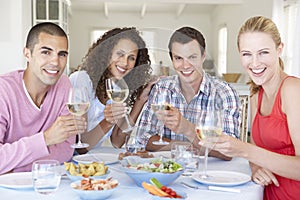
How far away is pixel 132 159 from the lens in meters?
1.47

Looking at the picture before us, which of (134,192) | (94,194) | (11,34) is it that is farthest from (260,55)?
(11,34)

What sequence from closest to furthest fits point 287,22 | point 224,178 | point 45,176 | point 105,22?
point 45,176 < point 224,178 < point 287,22 < point 105,22

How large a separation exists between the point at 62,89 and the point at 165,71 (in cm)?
47

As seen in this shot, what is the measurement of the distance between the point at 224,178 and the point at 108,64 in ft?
2.19

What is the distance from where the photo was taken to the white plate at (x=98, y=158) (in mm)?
1658

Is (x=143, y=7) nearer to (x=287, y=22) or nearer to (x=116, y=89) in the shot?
(x=287, y=22)

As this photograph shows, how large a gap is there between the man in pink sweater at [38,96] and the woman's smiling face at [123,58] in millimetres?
221

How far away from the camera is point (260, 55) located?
1548mm

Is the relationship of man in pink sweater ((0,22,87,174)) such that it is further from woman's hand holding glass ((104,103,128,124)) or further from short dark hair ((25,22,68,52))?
woman's hand holding glass ((104,103,128,124))

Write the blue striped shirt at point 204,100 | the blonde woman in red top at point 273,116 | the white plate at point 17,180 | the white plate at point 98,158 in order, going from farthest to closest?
the blue striped shirt at point 204,100 < the white plate at point 98,158 < the blonde woman in red top at point 273,116 < the white plate at point 17,180

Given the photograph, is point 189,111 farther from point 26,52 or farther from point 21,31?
point 21,31

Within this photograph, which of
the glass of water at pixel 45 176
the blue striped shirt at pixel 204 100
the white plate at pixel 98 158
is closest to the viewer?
the glass of water at pixel 45 176

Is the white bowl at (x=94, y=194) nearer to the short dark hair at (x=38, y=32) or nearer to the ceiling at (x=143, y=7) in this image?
the short dark hair at (x=38, y=32)

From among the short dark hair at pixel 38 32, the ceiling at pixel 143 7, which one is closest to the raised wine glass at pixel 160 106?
the short dark hair at pixel 38 32
